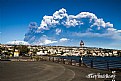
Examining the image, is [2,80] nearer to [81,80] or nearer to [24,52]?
[81,80]

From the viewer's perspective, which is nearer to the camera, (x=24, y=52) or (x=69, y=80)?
(x=69, y=80)

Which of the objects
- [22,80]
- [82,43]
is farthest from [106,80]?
[82,43]

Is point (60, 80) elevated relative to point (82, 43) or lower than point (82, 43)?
lower

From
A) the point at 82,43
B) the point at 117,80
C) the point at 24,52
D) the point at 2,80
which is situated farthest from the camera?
the point at 24,52

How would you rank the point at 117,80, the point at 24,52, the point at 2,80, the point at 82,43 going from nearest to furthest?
the point at 117,80, the point at 2,80, the point at 82,43, the point at 24,52

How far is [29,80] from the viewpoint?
1491cm

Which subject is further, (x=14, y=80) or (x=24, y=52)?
(x=24, y=52)

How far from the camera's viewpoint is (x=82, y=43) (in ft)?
112

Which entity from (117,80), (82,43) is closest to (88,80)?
(117,80)

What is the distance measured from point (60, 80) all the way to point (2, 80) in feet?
13.9

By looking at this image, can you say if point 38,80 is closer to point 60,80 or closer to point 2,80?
point 60,80

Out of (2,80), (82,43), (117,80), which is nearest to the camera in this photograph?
(117,80)

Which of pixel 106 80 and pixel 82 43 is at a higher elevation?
pixel 82 43

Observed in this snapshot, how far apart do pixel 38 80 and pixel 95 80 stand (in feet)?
13.4
